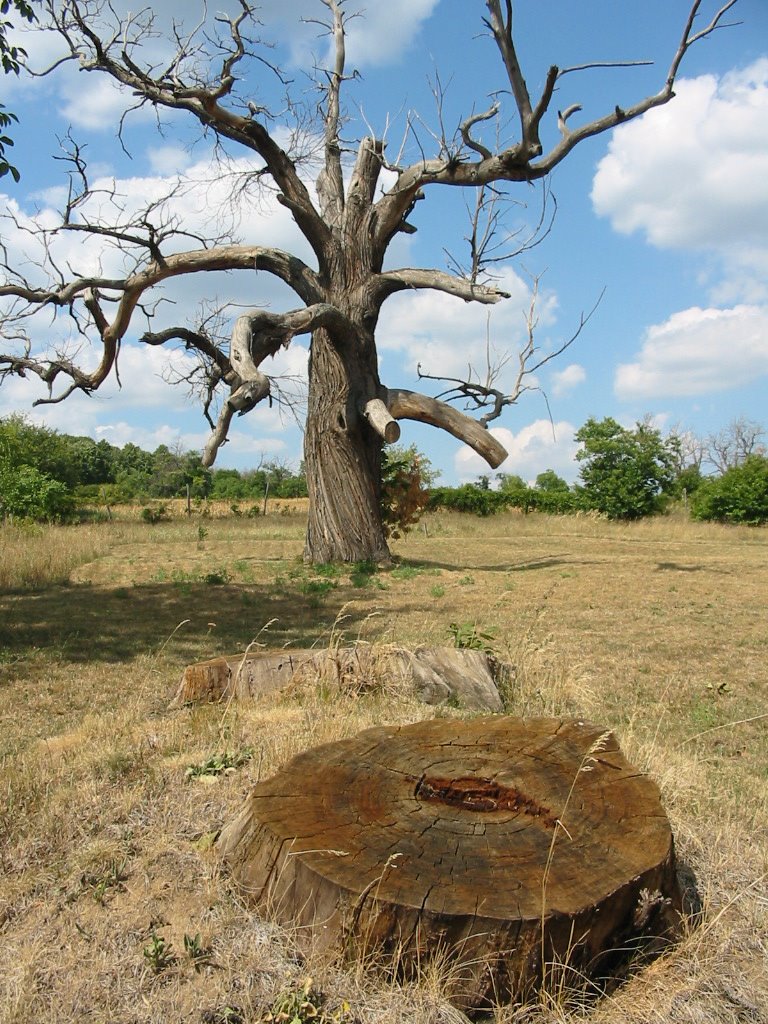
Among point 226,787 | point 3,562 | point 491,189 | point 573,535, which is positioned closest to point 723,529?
point 573,535

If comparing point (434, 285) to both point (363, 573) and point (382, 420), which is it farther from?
point (363, 573)

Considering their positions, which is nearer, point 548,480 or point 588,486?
point 588,486

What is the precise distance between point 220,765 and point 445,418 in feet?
38.8

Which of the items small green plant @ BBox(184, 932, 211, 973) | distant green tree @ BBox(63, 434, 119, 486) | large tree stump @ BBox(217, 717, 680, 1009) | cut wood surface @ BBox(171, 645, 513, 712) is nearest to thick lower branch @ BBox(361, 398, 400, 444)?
cut wood surface @ BBox(171, 645, 513, 712)

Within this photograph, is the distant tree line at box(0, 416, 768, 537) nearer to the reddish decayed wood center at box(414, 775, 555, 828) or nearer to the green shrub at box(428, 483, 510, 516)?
the green shrub at box(428, 483, 510, 516)

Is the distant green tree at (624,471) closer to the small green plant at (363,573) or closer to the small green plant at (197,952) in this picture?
the small green plant at (363,573)

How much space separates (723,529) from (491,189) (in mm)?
21302

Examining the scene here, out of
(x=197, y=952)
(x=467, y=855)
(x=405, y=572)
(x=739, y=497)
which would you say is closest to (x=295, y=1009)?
(x=197, y=952)

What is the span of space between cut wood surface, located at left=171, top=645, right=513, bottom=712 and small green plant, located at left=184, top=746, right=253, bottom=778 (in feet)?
4.61

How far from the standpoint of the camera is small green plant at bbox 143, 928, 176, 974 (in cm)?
265

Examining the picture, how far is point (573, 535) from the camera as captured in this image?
28891mm

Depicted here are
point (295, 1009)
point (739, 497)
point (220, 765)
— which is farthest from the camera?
point (739, 497)

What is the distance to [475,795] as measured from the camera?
3.16 metres

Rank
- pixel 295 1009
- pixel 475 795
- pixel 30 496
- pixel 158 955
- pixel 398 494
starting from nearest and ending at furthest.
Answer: pixel 295 1009
pixel 158 955
pixel 475 795
pixel 398 494
pixel 30 496
